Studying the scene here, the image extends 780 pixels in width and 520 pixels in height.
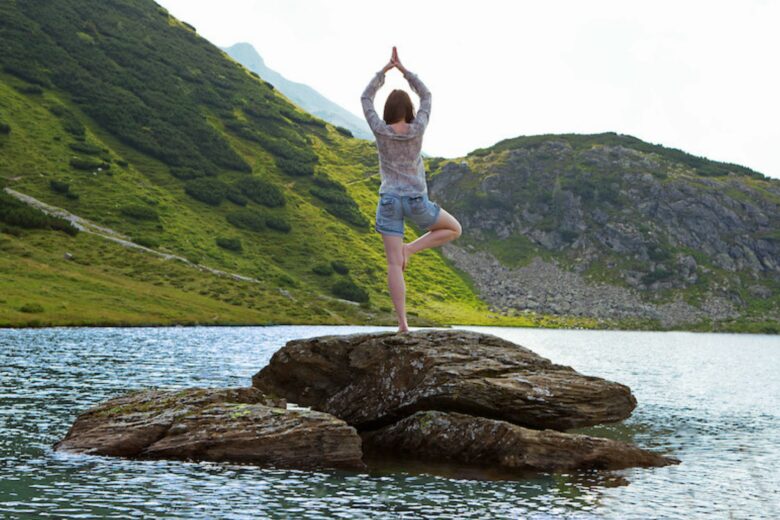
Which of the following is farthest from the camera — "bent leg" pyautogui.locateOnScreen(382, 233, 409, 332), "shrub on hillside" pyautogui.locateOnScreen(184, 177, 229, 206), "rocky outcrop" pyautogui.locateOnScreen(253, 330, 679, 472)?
"shrub on hillside" pyautogui.locateOnScreen(184, 177, 229, 206)

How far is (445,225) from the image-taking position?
20141 mm

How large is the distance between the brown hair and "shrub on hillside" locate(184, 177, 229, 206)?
156405mm

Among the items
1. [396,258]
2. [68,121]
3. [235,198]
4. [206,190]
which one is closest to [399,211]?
[396,258]

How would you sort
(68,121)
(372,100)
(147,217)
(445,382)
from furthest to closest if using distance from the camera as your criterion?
(68,121) → (147,217) → (445,382) → (372,100)

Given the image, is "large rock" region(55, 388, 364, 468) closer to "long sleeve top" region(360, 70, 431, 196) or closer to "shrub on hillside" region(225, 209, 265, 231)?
"long sleeve top" region(360, 70, 431, 196)

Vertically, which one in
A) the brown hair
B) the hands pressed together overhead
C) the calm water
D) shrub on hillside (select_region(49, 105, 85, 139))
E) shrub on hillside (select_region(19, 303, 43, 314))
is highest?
shrub on hillside (select_region(49, 105, 85, 139))

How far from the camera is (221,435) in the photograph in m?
19.6

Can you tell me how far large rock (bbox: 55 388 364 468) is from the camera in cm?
1938

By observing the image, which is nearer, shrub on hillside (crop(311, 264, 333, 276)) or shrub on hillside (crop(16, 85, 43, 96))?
shrub on hillside (crop(311, 264, 333, 276))

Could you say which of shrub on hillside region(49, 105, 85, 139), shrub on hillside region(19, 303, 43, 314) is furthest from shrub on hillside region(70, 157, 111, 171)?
shrub on hillside region(19, 303, 43, 314)

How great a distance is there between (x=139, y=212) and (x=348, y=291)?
4587 centimetres

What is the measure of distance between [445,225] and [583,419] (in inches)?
321

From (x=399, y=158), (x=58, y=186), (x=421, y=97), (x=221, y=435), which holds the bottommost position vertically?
(x=221, y=435)

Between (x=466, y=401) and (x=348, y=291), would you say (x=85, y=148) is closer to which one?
(x=348, y=291)
